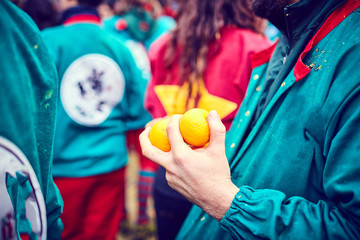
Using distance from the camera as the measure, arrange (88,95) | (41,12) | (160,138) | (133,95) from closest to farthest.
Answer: (160,138) < (88,95) < (133,95) < (41,12)

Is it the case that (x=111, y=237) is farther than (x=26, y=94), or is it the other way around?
(x=111, y=237)

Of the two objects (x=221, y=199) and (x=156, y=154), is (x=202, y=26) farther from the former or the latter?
(x=221, y=199)

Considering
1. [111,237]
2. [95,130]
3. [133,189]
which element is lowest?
[133,189]

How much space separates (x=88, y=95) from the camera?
7.32 feet

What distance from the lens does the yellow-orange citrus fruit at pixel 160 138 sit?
1.02m

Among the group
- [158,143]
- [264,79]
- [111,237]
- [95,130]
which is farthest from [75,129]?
[264,79]

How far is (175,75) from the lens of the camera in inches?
82.8

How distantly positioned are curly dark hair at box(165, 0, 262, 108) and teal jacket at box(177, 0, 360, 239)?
96 cm

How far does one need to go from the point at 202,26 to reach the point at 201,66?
1.10 ft

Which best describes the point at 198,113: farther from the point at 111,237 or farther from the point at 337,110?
the point at 111,237

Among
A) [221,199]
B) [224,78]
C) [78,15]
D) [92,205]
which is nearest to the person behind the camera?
[221,199]

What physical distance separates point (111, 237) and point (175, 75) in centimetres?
169

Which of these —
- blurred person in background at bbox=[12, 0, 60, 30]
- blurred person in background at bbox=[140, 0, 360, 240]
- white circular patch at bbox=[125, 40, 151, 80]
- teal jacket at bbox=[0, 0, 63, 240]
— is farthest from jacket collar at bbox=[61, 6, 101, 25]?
blurred person in background at bbox=[140, 0, 360, 240]

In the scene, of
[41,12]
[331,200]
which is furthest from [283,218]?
[41,12]
